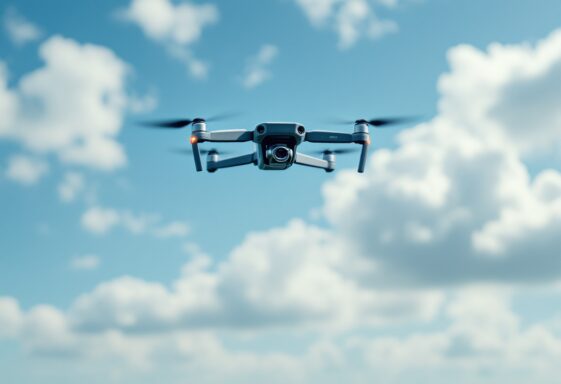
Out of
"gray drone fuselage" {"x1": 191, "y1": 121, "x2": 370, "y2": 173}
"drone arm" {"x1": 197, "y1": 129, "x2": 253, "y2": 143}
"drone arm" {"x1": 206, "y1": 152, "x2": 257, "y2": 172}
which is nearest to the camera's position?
"gray drone fuselage" {"x1": 191, "y1": 121, "x2": 370, "y2": 173}

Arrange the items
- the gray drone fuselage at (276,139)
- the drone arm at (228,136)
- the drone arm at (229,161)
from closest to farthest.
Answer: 1. the gray drone fuselage at (276,139)
2. the drone arm at (228,136)
3. the drone arm at (229,161)

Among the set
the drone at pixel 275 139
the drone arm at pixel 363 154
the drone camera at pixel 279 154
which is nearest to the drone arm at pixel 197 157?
the drone at pixel 275 139

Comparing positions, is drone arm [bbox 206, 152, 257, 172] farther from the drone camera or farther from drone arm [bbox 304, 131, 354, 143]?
drone arm [bbox 304, 131, 354, 143]

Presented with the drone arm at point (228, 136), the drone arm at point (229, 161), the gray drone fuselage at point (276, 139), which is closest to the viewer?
the gray drone fuselage at point (276, 139)

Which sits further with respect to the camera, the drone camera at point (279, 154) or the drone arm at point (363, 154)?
the drone arm at point (363, 154)

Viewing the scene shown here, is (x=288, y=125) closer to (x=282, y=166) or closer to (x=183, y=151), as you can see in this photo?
(x=282, y=166)

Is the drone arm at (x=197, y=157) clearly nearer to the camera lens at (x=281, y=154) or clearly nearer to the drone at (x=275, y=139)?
the drone at (x=275, y=139)

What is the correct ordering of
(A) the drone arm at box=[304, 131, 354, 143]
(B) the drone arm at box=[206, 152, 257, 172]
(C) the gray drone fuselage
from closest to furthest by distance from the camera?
(C) the gray drone fuselage → (A) the drone arm at box=[304, 131, 354, 143] → (B) the drone arm at box=[206, 152, 257, 172]

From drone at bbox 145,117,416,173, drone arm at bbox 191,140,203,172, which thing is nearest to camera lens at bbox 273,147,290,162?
drone at bbox 145,117,416,173

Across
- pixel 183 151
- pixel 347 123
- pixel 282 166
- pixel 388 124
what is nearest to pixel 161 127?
pixel 183 151
